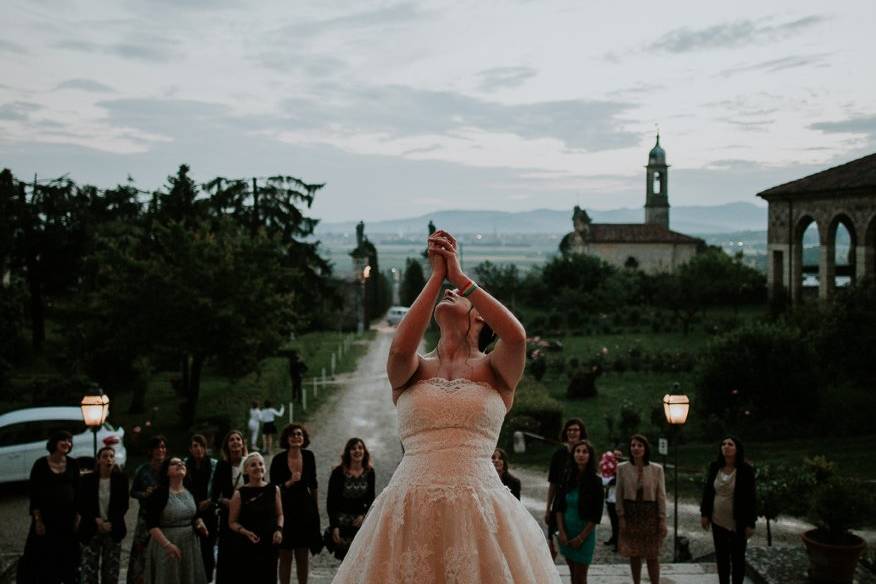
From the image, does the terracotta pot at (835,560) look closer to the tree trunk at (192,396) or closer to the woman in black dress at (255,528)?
the woman in black dress at (255,528)

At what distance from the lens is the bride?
11.2 ft

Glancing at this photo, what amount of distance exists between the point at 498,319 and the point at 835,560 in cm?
569

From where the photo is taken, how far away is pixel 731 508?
7371 mm

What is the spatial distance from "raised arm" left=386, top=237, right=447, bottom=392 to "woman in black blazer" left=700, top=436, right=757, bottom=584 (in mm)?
4821

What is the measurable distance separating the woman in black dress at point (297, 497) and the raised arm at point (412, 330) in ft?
13.3

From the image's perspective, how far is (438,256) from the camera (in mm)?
3480

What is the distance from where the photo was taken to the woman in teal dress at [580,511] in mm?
6980

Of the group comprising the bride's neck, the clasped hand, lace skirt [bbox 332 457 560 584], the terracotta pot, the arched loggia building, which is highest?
the arched loggia building

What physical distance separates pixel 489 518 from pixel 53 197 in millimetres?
33306

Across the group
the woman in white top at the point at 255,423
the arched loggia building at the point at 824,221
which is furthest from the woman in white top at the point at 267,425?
the arched loggia building at the point at 824,221

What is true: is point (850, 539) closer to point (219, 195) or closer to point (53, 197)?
point (219, 195)

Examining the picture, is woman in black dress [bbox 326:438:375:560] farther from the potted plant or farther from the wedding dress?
the potted plant

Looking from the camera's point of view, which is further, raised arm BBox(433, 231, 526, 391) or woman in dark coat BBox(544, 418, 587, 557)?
woman in dark coat BBox(544, 418, 587, 557)

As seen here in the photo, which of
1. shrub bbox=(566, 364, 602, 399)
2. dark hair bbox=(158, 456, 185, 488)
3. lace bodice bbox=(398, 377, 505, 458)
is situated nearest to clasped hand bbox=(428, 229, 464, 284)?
lace bodice bbox=(398, 377, 505, 458)
